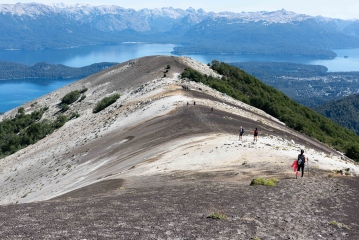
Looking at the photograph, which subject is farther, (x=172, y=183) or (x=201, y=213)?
(x=172, y=183)

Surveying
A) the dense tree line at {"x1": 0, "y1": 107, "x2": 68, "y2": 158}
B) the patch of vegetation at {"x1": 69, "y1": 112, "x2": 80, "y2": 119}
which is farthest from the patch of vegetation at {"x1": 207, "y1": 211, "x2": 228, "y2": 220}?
the patch of vegetation at {"x1": 69, "y1": 112, "x2": 80, "y2": 119}

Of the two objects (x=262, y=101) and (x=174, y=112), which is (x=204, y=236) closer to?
(x=174, y=112)

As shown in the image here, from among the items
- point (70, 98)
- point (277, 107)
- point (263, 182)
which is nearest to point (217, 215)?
point (263, 182)

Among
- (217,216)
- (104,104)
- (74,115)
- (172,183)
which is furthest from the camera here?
(74,115)

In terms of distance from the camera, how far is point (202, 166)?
840 inches

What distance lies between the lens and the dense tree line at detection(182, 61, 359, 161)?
46.3m

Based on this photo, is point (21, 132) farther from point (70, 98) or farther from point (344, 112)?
point (344, 112)

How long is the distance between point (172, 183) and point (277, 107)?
40781mm

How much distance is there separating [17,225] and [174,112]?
2589 centimetres

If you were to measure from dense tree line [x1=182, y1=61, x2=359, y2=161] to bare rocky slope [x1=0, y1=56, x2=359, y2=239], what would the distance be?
12.2 meters

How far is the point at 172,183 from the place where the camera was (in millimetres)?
18297

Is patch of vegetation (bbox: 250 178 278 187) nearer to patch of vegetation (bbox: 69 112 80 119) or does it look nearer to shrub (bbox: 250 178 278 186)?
shrub (bbox: 250 178 278 186)

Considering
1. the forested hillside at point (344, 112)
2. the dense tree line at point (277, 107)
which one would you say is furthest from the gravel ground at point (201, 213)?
the forested hillside at point (344, 112)

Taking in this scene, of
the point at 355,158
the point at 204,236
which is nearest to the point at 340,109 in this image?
the point at 355,158
